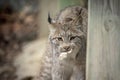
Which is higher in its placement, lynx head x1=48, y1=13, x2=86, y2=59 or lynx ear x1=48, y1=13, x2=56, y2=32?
→ lynx ear x1=48, y1=13, x2=56, y2=32

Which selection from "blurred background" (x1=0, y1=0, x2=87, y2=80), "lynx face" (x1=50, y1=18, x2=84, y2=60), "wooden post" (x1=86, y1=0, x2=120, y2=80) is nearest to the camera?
"wooden post" (x1=86, y1=0, x2=120, y2=80)

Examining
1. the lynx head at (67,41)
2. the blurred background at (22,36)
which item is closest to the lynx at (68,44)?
the lynx head at (67,41)

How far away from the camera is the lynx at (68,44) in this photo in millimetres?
1832

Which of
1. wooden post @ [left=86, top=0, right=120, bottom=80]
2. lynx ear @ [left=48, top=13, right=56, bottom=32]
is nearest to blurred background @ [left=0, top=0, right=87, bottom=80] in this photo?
lynx ear @ [left=48, top=13, right=56, bottom=32]

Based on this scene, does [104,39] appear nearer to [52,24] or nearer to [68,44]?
[68,44]

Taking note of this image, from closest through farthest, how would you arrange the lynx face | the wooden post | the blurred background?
the wooden post < the lynx face < the blurred background

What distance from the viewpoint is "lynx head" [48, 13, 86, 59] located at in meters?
1.82

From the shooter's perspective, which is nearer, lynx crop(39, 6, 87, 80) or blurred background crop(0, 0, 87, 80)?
lynx crop(39, 6, 87, 80)

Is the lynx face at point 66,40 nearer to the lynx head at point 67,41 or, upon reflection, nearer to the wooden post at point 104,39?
the lynx head at point 67,41

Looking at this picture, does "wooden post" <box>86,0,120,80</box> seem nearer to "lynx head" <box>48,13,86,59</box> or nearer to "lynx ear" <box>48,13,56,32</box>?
"lynx head" <box>48,13,86,59</box>

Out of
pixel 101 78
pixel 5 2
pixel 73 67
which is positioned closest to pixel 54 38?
pixel 73 67

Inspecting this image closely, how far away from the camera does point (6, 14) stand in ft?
7.20

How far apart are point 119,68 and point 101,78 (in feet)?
0.33

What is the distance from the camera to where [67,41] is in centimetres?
182
